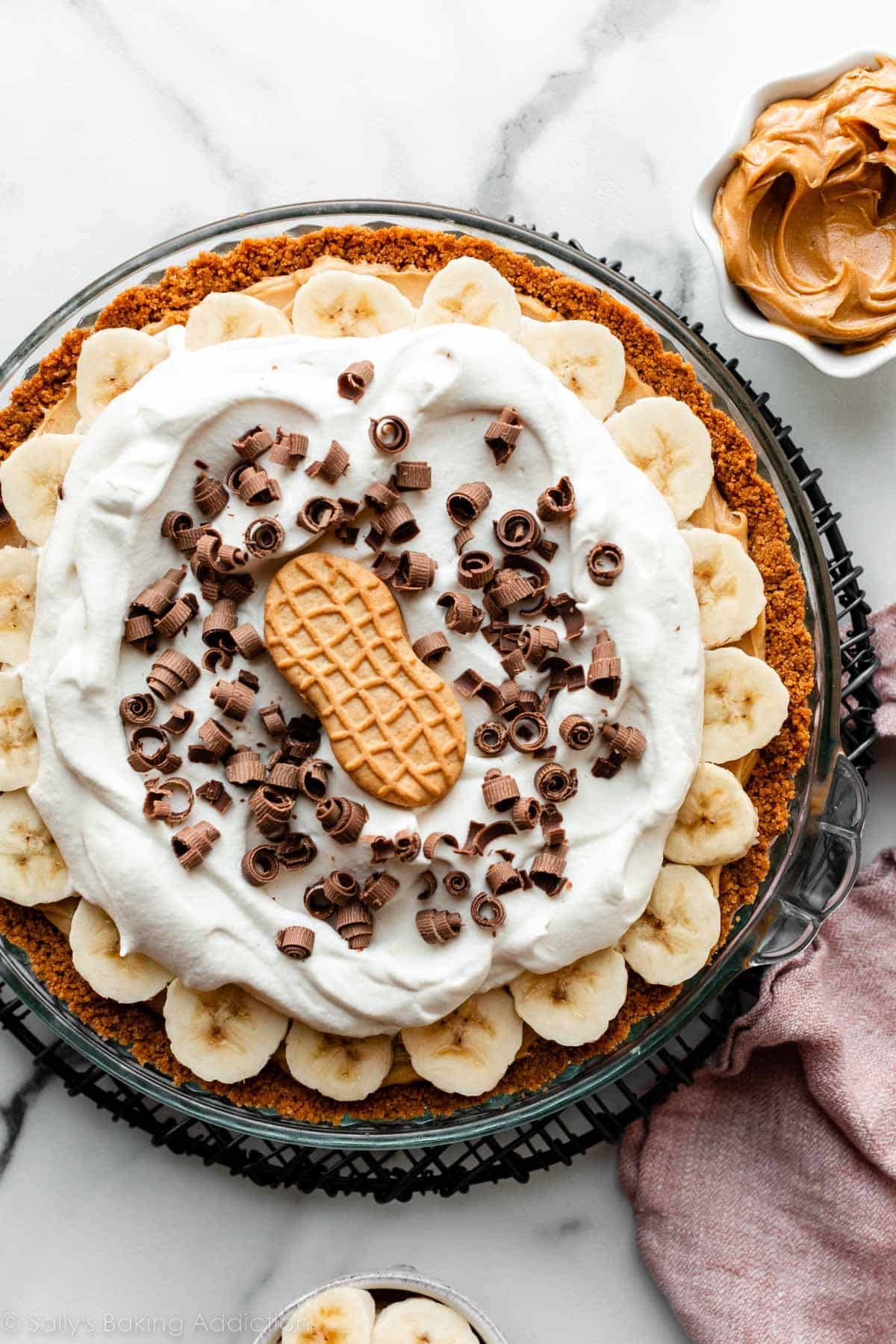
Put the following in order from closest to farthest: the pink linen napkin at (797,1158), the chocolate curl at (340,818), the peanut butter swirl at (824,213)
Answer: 1. the chocolate curl at (340,818)
2. the peanut butter swirl at (824,213)
3. the pink linen napkin at (797,1158)

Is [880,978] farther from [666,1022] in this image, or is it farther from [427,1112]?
[427,1112]

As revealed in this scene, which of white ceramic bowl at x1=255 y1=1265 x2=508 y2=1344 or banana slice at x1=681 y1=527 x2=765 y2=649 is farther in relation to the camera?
white ceramic bowl at x1=255 y1=1265 x2=508 y2=1344

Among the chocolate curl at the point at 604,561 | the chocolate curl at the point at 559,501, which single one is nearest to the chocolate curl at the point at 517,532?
the chocolate curl at the point at 559,501

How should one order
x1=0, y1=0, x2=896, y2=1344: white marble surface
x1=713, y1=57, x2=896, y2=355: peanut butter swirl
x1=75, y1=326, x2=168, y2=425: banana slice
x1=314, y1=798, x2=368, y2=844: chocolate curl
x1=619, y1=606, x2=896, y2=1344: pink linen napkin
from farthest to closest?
x1=0, y1=0, x2=896, y2=1344: white marble surface, x1=619, y1=606, x2=896, y2=1344: pink linen napkin, x1=713, y1=57, x2=896, y2=355: peanut butter swirl, x1=75, y1=326, x2=168, y2=425: banana slice, x1=314, y1=798, x2=368, y2=844: chocolate curl

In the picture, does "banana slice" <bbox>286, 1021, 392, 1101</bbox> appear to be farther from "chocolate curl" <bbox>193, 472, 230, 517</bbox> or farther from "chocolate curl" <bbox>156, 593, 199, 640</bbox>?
"chocolate curl" <bbox>193, 472, 230, 517</bbox>

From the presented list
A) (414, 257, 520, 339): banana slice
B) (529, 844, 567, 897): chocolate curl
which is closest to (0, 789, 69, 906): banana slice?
(529, 844, 567, 897): chocolate curl

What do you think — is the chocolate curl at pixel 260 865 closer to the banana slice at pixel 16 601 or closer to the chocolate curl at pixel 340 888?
the chocolate curl at pixel 340 888

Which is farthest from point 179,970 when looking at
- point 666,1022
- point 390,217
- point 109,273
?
point 390,217
